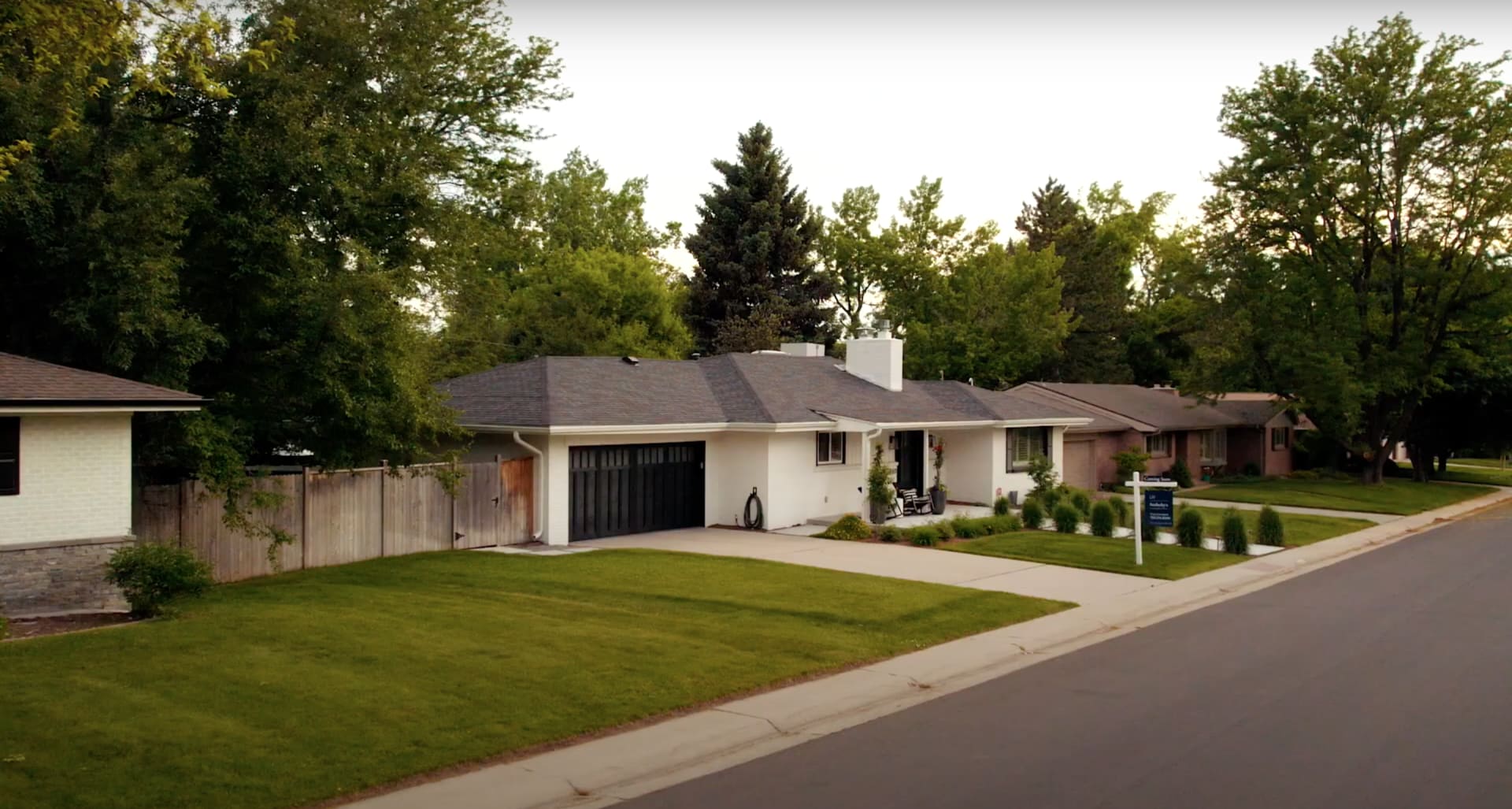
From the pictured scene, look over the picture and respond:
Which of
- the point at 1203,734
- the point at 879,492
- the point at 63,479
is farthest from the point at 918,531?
the point at 63,479

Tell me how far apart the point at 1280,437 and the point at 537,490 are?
41616 millimetres

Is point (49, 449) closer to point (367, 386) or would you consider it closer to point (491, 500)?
point (367, 386)

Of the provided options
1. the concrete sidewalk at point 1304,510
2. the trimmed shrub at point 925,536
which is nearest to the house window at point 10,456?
the trimmed shrub at point 925,536

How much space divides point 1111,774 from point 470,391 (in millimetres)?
19613

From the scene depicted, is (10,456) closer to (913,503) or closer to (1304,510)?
(913,503)

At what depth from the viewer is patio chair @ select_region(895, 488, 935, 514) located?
95.2 ft

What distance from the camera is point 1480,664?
12.8 m

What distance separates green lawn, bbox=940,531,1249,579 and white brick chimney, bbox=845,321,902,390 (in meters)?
7.95

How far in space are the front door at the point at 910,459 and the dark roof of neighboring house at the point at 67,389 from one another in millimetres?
19727

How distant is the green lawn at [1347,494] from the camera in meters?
36.5

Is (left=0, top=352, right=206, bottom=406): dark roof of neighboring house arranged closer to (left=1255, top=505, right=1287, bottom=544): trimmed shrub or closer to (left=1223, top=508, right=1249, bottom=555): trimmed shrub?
(left=1223, top=508, right=1249, bottom=555): trimmed shrub

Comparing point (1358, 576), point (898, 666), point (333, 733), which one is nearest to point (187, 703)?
point (333, 733)

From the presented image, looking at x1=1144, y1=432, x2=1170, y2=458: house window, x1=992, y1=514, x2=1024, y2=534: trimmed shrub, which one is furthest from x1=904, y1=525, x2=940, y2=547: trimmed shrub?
x1=1144, y1=432, x2=1170, y2=458: house window

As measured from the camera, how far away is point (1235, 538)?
23516 mm
